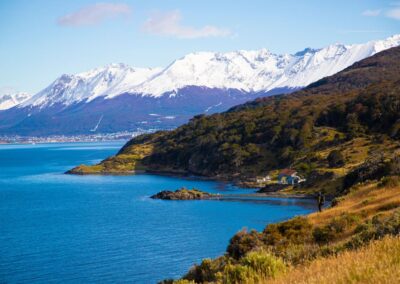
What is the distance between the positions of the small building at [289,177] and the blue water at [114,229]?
10.6 m

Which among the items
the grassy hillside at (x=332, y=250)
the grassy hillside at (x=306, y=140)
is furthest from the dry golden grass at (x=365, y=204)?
the grassy hillside at (x=306, y=140)

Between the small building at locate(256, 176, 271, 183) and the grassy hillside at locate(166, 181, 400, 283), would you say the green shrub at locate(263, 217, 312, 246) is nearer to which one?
the grassy hillside at locate(166, 181, 400, 283)

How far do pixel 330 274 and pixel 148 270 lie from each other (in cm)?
5261

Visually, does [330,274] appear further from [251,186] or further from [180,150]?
[180,150]

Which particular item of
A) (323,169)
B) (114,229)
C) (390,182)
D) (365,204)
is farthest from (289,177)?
(365,204)

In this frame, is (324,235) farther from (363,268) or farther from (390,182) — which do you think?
(363,268)

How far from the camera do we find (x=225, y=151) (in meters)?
178

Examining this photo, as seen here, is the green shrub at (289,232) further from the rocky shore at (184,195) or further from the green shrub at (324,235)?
the rocky shore at (184,195)

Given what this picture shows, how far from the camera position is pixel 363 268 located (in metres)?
8.82

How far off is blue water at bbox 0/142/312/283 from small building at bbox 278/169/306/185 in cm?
1058

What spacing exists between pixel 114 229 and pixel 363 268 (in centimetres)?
8432

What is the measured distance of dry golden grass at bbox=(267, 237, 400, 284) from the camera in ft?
27.9

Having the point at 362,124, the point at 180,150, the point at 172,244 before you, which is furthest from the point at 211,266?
the point at 180,150

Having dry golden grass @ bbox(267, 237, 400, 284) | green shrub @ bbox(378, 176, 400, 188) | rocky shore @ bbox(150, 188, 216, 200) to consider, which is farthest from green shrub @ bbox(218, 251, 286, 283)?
rocky shore @ bbox(150, 188, 216, 200)
